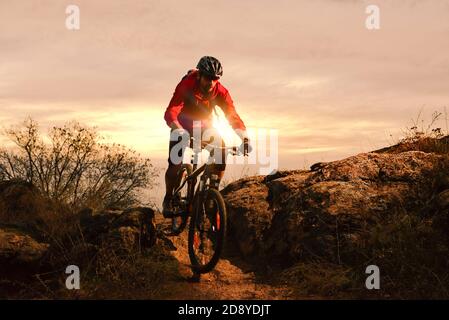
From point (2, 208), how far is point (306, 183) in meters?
5.75

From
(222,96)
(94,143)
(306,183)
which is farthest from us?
(94,143)

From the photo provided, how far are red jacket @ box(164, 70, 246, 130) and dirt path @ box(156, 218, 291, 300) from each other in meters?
2.01

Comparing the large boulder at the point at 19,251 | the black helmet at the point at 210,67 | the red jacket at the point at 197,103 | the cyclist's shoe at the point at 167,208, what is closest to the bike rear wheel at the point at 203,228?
the cyclist's shoe at the point at 167,208

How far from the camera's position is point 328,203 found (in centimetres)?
773

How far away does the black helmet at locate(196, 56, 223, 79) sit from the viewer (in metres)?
7.04

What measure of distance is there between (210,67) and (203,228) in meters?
2.17

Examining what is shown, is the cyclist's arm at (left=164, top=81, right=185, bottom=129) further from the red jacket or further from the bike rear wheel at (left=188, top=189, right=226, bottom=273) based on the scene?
the bike rear wheel at (left=188, top=189, right=226, bottom=273)

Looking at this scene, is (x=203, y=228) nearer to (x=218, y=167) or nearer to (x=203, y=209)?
(x=203, y=209)

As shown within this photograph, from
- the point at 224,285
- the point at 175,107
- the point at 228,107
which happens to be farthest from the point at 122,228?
the point at 228,107

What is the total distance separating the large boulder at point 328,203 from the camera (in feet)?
24.3

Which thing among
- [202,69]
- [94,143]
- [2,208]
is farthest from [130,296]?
[94,143]

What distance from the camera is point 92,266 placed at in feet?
22.8
